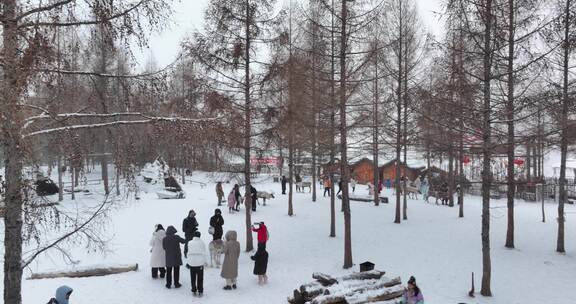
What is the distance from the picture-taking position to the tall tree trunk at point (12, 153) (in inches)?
172

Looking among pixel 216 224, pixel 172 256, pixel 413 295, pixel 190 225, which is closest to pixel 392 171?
pixel 216 224

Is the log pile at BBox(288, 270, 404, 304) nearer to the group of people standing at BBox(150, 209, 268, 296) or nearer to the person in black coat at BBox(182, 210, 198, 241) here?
the group of people standing at BBox(150, 209, 268, 296)

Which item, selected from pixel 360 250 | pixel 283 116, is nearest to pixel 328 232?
pixel 360 250

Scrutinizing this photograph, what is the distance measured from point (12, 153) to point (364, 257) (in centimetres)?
1131

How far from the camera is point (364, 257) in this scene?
1432 centimetres

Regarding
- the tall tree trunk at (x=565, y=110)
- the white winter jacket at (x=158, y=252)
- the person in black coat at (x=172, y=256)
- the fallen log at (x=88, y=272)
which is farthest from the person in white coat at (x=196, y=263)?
the tall tree trunk at (x=565, y=110)

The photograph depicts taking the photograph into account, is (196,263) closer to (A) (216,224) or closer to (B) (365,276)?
(A) (216,224)

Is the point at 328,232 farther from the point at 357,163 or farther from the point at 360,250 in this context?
the point at 357,163

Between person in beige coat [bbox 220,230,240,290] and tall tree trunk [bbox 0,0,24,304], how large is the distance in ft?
18.6

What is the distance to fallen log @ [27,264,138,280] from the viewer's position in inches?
453

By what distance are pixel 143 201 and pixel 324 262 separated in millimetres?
16484

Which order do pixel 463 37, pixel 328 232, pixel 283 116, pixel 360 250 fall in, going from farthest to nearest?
pixel 328 232 → pixel 360 250 → pixel 283 116 → pixel 463 37

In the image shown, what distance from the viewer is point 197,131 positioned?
6.43m

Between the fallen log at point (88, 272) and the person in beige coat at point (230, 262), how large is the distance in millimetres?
3063
